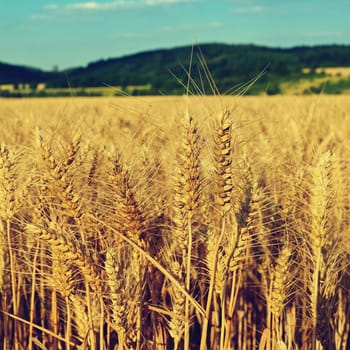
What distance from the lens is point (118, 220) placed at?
184cm

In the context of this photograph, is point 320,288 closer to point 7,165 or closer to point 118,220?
point 118,220

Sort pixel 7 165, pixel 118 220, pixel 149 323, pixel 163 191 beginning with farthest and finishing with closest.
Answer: pixel 163 191, pixel 149 323, pixel 7 165, pixel 118 220

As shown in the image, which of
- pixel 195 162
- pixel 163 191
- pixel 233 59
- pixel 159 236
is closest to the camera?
pixel 195 162

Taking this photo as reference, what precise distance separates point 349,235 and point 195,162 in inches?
48.9

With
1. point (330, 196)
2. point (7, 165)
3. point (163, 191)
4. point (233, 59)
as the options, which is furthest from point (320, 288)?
point (233, 59)

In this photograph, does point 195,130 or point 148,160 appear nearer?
point 195,130

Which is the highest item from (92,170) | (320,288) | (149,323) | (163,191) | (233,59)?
(233,59)

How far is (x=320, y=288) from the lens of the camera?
1912 millimetres

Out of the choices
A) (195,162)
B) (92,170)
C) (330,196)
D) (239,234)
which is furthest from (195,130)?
(92,170)

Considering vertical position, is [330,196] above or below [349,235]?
above

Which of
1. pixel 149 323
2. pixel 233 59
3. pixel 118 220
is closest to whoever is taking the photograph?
pixel 118 220

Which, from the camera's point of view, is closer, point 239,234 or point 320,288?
point 239,234

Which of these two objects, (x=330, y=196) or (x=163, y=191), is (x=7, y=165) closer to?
(x=163, y=191)

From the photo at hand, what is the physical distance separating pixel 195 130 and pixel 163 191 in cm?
99
